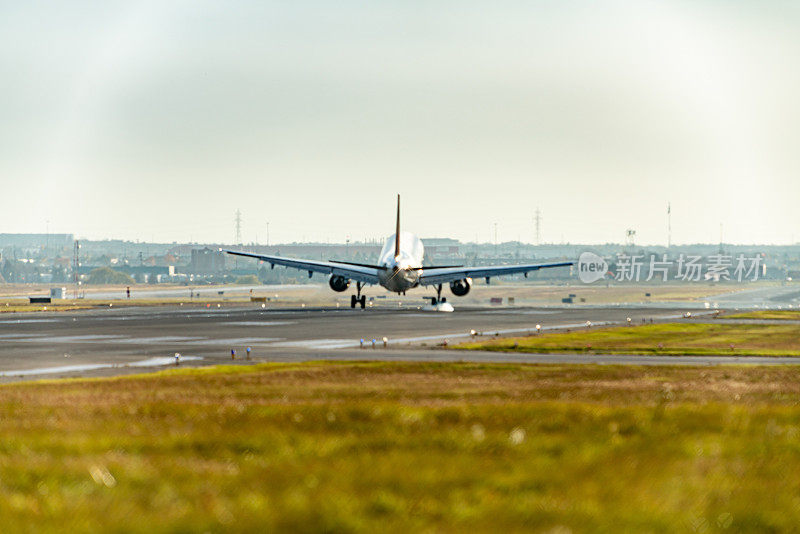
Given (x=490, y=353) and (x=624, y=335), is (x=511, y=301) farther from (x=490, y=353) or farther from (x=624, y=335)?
(x=490, y=353)

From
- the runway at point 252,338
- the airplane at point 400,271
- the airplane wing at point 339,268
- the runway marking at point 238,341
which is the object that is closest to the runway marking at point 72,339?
the runway at point 252,338

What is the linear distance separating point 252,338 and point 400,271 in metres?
43.1

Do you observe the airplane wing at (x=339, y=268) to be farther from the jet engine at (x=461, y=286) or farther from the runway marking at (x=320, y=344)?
the runway marking at (x=320, y=344)

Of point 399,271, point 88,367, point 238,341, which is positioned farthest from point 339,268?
point 88,367

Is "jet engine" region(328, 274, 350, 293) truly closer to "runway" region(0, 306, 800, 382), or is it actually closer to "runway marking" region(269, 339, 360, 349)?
"runway" region(0, 306, 800, 382)

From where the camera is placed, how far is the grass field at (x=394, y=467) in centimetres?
1022

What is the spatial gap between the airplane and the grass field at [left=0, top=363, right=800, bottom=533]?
302 ft

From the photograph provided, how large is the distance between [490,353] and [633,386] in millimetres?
26325

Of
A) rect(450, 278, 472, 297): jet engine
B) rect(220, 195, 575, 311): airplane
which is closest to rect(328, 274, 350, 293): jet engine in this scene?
rect(220, 195, 575, 311): airplane

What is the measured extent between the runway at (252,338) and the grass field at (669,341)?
4528 mm

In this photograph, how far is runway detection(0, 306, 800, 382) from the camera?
2156 inches

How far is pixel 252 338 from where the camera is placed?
74000mm

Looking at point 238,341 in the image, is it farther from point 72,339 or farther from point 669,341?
point 669,341

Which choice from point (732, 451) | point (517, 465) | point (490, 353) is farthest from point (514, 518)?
point (490, 353)
